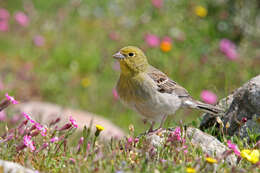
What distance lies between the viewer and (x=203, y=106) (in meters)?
5.10

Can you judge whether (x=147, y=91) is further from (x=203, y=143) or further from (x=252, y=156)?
(x=252, y=156)

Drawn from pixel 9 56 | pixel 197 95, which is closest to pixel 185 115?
pixel 197 95

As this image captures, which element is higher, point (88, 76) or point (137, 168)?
point (88, 76)

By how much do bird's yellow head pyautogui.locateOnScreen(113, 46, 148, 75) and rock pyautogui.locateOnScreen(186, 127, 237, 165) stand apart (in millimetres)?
1155

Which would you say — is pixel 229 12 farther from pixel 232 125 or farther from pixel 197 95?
pixel 232 125

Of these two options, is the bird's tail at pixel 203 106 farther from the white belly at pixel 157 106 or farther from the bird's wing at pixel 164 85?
the white belly at pixel 157 106

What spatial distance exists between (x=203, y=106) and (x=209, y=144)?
1.18m

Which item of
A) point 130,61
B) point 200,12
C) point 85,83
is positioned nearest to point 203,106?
point 130,61

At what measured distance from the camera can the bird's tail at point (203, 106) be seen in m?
4.83

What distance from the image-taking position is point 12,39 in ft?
34.0

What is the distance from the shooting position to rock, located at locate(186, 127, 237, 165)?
12.4ft

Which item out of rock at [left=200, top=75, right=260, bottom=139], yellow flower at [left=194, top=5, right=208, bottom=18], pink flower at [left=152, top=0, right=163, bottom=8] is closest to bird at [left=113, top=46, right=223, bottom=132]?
rock at [left=200, top=75, right=260, bottom=139]

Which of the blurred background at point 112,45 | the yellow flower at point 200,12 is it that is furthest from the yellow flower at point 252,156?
the yellow flower at point 200,12

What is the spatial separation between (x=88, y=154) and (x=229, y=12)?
8127 mm
